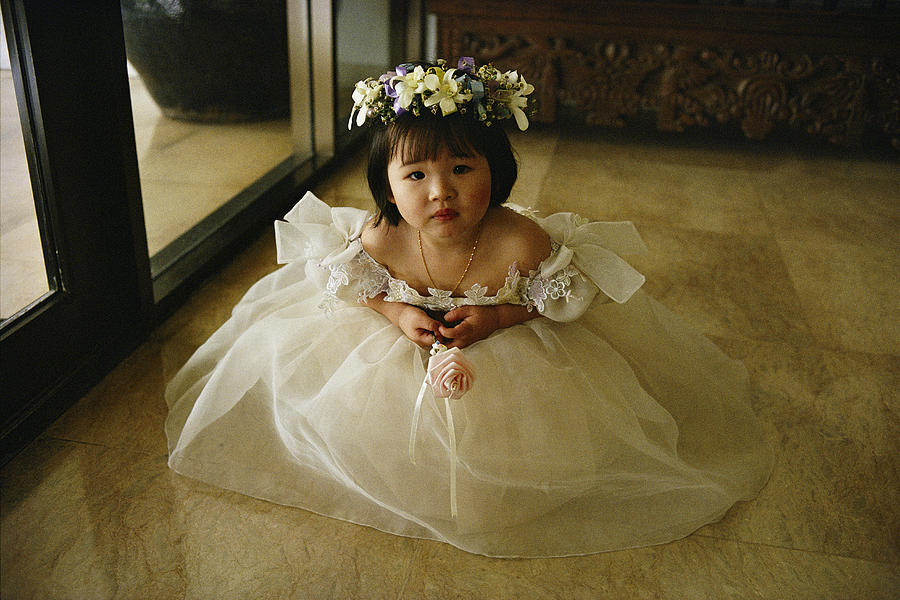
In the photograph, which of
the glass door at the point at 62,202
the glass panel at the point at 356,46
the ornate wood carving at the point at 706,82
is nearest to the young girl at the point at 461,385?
the glass door at the point at 62,202

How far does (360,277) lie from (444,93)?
0.35 meters

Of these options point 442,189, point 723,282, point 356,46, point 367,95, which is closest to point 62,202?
point 367,95

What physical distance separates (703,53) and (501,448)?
2.32m

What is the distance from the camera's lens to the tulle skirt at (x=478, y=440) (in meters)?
1.19

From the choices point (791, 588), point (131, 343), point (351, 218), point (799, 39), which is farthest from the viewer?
point (799, 39)

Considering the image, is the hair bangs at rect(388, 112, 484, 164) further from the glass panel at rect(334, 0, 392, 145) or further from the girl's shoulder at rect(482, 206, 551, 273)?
the glass panel at rect(334, 0, 392, 145)

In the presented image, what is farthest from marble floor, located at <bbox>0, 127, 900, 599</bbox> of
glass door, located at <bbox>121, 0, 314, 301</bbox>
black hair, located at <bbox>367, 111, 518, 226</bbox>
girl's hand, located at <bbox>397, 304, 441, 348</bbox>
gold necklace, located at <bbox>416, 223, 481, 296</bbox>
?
black hair, located at <bbox>367, 111, 518, 226</bbox>

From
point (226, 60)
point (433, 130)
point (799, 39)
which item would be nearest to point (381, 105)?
point (433, 130)

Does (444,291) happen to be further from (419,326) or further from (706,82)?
(706,82)

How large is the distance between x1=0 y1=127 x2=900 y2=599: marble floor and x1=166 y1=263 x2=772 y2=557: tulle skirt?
0.04m

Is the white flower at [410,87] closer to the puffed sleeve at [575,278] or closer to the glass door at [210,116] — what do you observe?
the puffed sleeve at [575,278]

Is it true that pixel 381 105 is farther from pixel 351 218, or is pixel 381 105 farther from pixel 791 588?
pixel 791 588

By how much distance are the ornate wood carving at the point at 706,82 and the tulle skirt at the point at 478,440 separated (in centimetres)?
194

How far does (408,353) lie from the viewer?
1.29 metres
